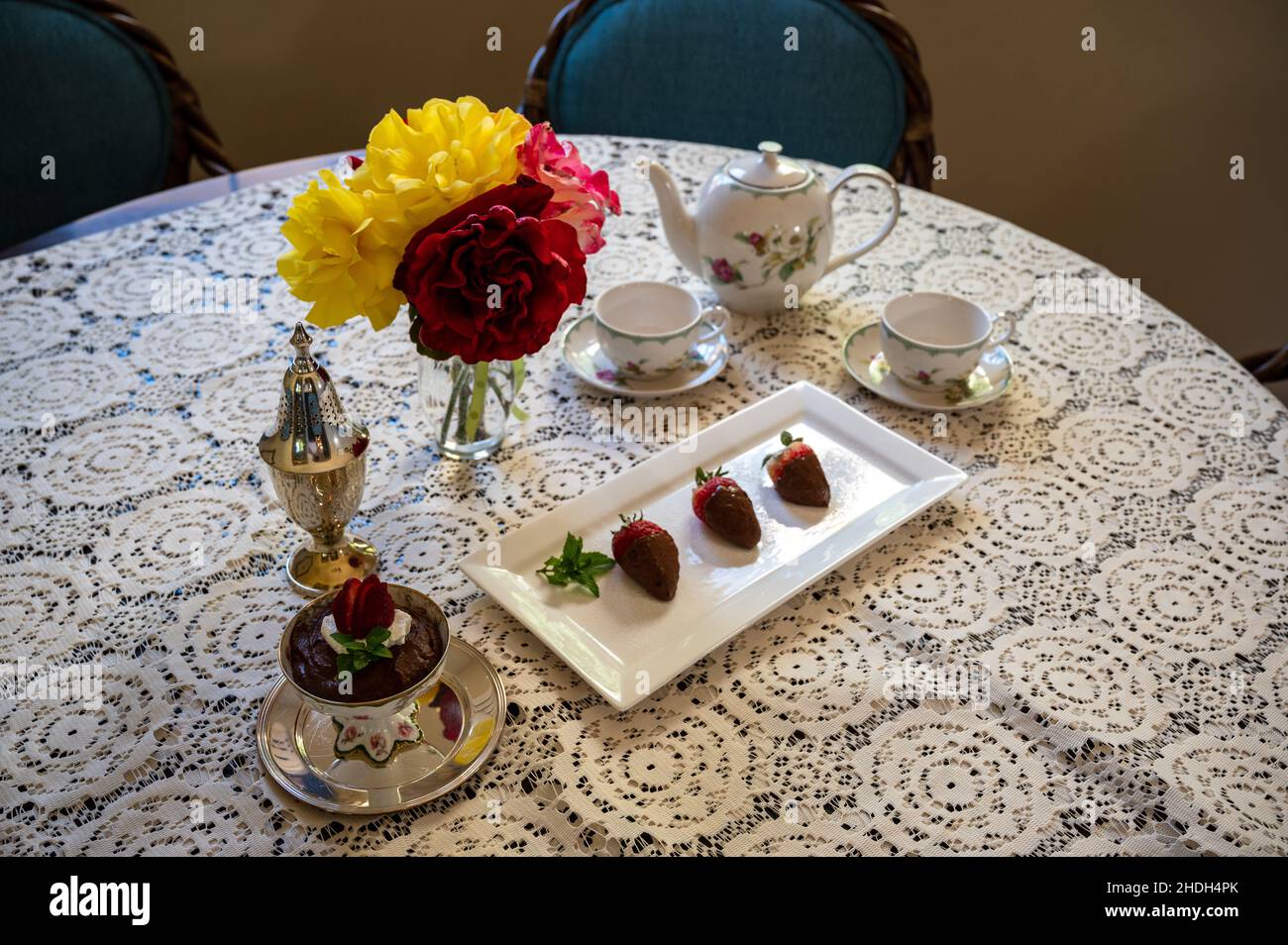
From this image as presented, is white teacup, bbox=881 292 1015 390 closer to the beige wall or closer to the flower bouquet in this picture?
the flower bouquet

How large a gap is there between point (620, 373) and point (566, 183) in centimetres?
32

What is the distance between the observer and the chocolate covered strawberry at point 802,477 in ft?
3.59

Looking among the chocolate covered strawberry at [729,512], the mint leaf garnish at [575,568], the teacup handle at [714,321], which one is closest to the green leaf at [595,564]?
the mint leaf garnish at [575,568]

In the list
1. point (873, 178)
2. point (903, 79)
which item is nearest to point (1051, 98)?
point (903, 79)

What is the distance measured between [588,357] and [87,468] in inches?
20.8

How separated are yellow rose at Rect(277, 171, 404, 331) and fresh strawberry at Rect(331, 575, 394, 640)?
247 mm

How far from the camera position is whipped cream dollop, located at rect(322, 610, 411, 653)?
2.67 ft

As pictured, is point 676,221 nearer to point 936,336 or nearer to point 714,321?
point 714,321

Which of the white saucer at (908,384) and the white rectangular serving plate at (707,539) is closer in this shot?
the white rectangular serving plate at (707,539)

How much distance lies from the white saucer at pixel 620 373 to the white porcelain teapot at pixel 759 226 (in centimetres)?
7

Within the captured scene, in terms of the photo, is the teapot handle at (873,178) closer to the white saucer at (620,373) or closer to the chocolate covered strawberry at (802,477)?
the white saucer at (620,373)

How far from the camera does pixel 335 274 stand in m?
0.92

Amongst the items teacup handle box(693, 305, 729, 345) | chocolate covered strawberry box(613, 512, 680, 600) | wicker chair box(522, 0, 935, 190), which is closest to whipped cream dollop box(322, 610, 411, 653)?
chocolate covered strawberry box(613, 512, 680, 600)

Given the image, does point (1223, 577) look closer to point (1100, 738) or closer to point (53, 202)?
point (1100, 738)
